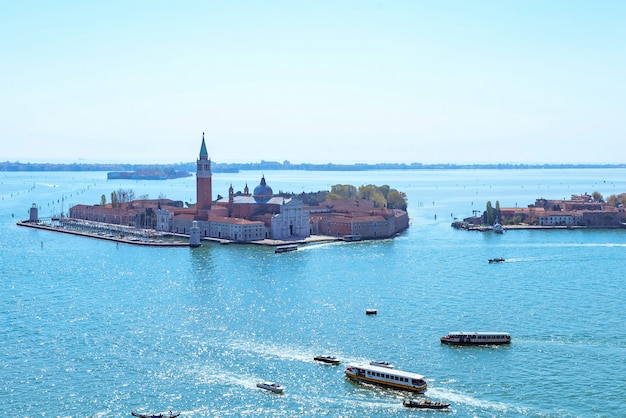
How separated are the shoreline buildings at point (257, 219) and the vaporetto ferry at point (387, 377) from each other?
22393mm

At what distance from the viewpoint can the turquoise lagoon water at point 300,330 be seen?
14.7 metres

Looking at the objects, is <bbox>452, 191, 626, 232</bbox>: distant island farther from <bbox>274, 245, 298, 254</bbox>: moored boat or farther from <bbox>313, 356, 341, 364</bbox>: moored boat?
<bbox>313, 356, 341, 364</bbox>: moored boat

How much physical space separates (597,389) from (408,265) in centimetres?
1512

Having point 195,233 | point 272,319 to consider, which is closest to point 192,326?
point 272,319

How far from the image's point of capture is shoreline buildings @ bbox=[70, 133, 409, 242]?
129ft

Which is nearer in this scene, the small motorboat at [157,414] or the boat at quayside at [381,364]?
the small motorboat at [157,414]

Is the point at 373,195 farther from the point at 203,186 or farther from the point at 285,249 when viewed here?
the point at 285,249

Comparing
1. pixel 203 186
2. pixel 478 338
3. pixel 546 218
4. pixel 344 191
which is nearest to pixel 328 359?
pixel 478 338

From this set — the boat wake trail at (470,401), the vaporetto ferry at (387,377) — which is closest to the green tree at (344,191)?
the vaporetto ferry at (387,377)

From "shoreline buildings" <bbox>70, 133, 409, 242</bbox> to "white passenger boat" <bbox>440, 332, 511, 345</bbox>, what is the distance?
20885mm

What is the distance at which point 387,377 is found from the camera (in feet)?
50.5

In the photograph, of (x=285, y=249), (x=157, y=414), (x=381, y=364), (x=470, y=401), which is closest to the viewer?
(x=157, y=414)

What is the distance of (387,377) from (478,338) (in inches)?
139

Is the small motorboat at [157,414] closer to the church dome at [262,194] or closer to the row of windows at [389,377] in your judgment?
the row of windows at [389,377]
